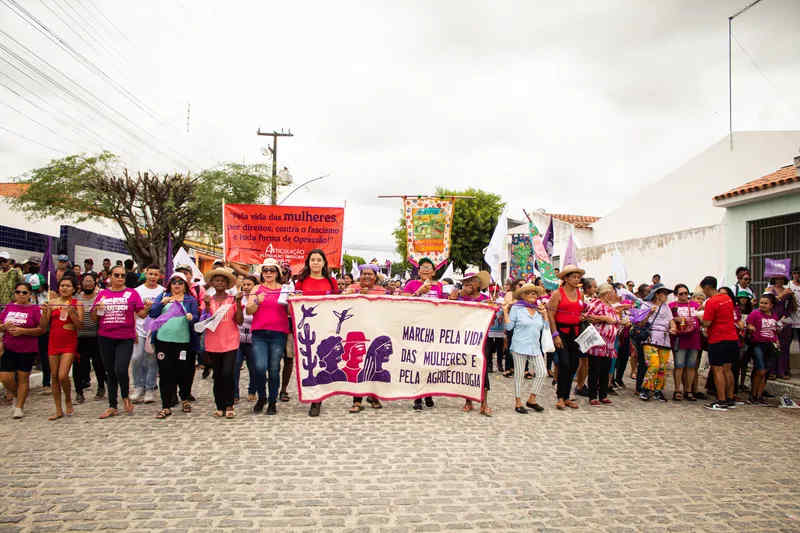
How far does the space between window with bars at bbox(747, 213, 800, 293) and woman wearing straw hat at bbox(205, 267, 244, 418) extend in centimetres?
1099

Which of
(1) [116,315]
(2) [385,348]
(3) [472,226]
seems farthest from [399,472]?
(3) [472,226]

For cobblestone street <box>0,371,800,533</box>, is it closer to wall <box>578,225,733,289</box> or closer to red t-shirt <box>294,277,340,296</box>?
red t-shirt <box>294,277,340,296</box>

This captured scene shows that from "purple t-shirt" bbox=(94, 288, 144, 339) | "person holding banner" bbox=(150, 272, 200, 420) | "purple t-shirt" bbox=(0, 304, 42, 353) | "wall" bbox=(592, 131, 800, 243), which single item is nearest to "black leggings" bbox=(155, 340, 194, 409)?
"person holding banner" bbox=(150, 272, 200, 420)

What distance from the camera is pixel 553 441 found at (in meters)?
6.04

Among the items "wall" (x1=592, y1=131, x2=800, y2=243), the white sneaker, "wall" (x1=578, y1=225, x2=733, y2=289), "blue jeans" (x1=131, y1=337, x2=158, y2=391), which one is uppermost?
"wall" (x1=592, y1=131, x2=800, y2=243)

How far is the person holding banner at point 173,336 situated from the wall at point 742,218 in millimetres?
11884

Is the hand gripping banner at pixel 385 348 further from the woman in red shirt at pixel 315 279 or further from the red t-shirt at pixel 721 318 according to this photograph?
the red t-shirt at pixel 721 318

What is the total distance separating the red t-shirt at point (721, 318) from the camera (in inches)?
324

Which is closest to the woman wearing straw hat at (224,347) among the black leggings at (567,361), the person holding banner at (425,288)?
the person holding banner at (425,288)

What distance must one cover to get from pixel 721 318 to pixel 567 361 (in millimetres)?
2586

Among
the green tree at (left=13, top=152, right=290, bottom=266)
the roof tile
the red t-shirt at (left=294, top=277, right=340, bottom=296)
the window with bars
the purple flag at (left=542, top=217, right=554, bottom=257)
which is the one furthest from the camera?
the green tree at (left=13, top=152, right=290, bottom=266)

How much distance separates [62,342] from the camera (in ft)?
22.3

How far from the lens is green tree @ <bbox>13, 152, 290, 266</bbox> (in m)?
23.5

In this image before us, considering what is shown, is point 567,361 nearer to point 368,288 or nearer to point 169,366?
point 368,288
